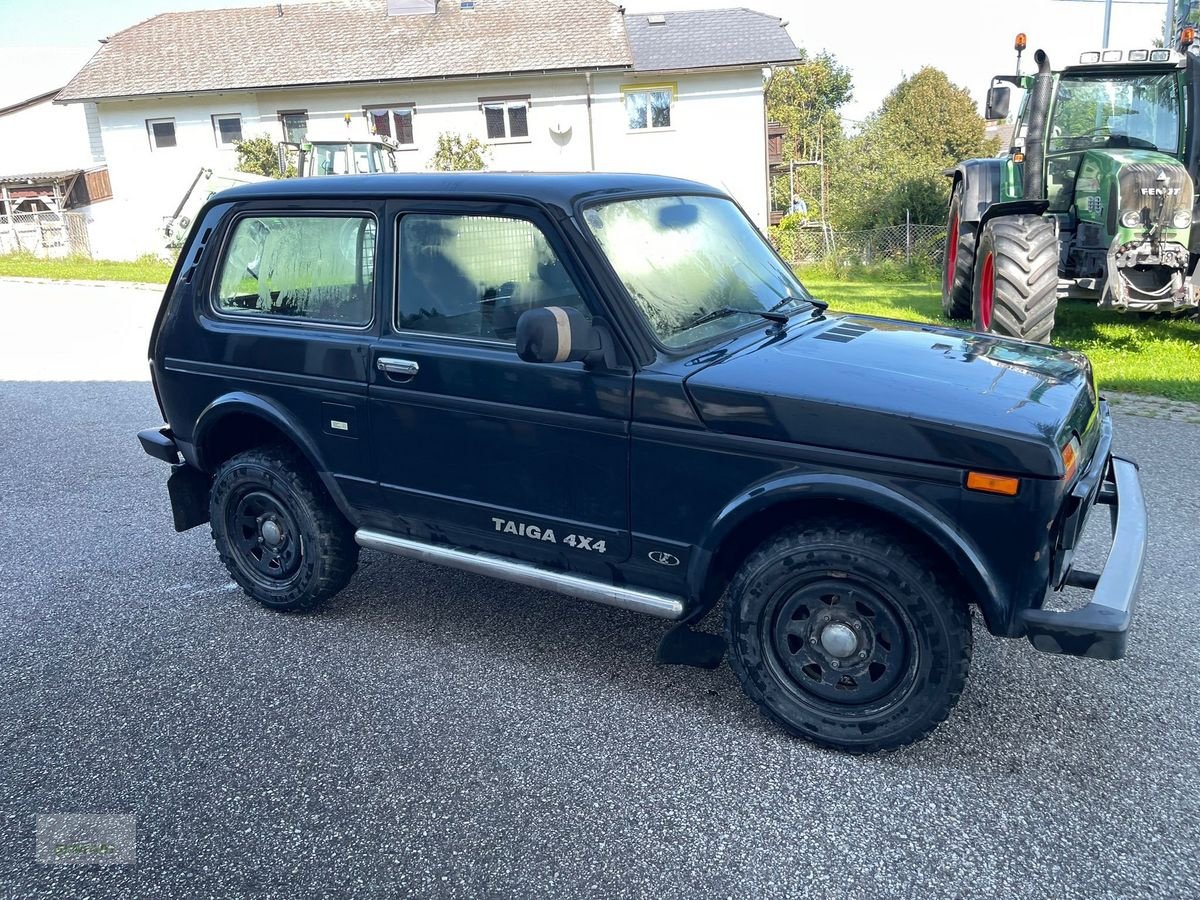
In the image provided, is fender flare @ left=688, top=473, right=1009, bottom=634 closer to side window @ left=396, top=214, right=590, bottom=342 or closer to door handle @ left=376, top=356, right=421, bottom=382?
side window @ left=396, top=214, right=590, bottom=342

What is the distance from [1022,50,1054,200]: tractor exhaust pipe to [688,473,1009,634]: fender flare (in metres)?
7.96

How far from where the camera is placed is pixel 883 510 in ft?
9.45

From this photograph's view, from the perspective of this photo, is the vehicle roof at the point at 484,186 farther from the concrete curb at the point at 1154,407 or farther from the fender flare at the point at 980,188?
the fender flare at the point at 980,188

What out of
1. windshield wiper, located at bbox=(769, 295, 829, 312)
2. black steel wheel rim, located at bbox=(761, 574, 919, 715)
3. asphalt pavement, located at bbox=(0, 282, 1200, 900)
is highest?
windshield wiper, located at bbox=(769, 295, 829, 312)

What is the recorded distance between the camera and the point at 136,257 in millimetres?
29859

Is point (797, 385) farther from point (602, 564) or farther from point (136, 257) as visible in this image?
point (136, 257)

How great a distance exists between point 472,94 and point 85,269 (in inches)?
485

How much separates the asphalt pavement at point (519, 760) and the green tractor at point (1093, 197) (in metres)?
4.28

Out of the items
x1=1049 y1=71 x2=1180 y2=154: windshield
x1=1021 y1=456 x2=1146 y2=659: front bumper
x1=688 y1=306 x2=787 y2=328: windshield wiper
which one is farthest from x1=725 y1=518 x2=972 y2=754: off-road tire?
x1=1049 y1=71 x2=1180 y2=154: windshield

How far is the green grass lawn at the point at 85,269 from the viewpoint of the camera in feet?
67.9

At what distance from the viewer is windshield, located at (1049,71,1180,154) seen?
936 centimetres

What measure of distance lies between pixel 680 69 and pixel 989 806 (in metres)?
27.8

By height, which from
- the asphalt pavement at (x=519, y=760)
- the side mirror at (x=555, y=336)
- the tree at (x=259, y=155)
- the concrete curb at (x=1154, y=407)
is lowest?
the concrete curb at (x=1154, y=407)

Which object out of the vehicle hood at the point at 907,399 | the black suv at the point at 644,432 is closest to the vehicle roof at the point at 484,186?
the black suv at the point at 644,432
